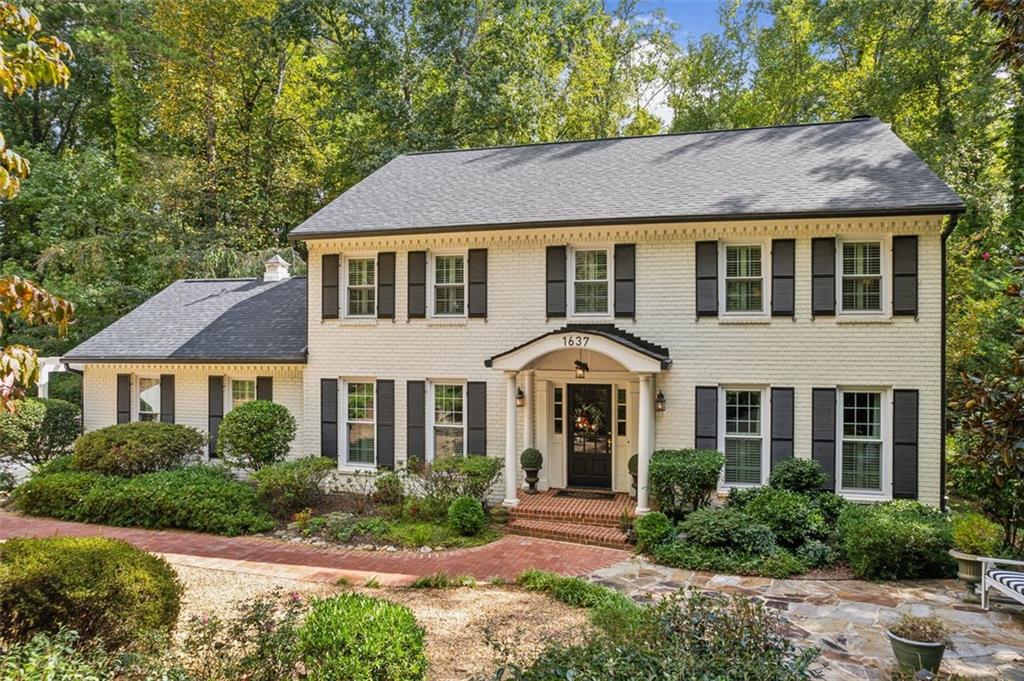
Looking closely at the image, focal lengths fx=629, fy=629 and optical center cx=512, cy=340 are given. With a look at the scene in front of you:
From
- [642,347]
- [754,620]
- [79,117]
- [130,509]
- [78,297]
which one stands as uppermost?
[79,117]

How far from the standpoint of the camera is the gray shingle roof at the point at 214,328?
1473 centimetres

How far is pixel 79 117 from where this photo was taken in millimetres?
29516

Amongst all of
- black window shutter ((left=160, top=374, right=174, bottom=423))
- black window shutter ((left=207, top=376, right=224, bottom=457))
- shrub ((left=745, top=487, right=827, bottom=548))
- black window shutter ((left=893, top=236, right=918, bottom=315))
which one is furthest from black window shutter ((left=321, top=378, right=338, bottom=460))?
black window shutter ((left=893, top=236, right=918, bottom=315))

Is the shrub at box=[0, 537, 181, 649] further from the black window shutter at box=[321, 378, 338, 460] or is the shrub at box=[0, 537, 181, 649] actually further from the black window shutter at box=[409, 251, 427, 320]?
the black window shutter at box=[409, 251, 427, 320]

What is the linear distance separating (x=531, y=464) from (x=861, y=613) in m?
6.39

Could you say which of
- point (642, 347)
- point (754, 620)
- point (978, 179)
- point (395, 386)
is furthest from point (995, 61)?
point (978, 179)

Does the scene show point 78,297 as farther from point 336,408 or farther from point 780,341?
point 780,341

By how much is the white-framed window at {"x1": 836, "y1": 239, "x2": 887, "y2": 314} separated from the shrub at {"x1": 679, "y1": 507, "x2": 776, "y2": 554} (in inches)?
169

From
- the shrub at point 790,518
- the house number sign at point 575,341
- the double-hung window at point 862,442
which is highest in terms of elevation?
the house number sign at point 575,341

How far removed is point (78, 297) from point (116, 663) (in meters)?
20.7

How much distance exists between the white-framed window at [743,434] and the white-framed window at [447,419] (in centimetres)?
527

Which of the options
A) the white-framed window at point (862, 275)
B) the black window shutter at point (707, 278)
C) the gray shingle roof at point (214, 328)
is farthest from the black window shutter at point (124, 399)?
the white-framed window at point (862, 275)

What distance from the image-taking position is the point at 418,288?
13.5m

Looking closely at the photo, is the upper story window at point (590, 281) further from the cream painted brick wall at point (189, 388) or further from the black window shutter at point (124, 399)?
the black window shutter at point (124, 399)
